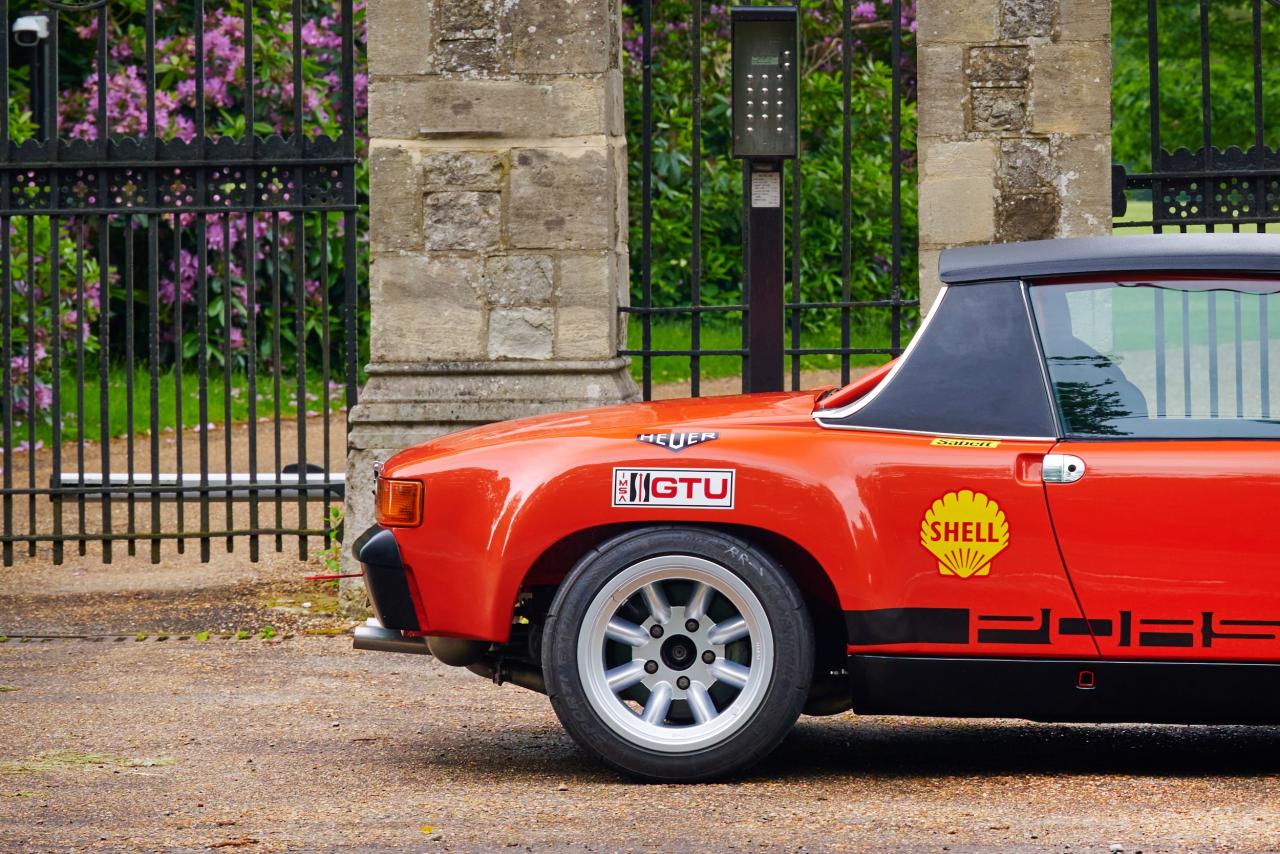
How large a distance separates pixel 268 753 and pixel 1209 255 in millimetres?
3048

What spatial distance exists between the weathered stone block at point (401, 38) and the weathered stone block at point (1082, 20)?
105 inches

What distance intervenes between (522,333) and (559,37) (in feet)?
→ 4.14

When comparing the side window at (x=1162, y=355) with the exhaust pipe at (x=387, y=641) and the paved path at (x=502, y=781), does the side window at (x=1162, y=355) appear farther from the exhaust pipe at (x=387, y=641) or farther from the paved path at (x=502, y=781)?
the exhaust pipe at (x=387, y=641)

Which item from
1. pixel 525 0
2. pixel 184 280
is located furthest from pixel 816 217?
pixel 525 0

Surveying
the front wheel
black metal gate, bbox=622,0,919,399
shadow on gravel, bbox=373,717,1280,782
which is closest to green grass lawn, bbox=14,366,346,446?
black metal gate, bbox=622,0,919,399

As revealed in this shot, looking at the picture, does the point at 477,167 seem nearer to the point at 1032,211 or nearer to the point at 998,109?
the point at 998,109

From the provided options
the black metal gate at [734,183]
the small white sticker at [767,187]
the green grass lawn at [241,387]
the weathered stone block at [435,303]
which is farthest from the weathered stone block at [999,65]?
the black metal gate at [734,183]

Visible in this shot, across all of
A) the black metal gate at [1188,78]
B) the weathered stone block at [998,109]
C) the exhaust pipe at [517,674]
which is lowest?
the exhaust pipe at [517,674]

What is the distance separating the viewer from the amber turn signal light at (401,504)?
210 inches

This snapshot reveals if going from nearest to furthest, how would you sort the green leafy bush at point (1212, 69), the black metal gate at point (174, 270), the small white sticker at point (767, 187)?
the small white sticker at point (767, 187) < the black metal gate at point (174, 270) < the green leafy bush at point (1212, 69)

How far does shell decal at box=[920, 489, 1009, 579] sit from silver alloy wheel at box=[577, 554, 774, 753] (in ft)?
1.62

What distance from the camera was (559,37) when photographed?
8.08 meters

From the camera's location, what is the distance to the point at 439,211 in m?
8.16

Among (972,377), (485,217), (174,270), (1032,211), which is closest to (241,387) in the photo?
(174,270)
